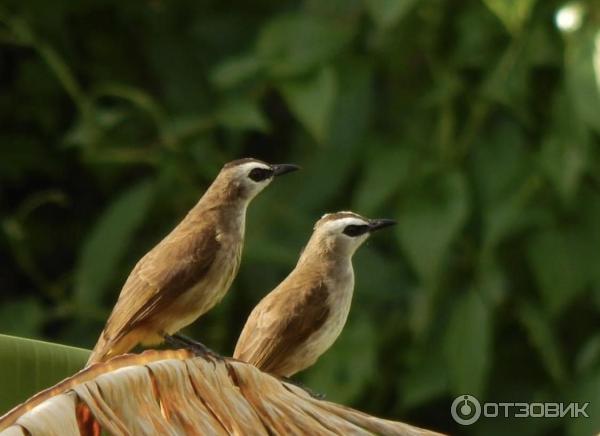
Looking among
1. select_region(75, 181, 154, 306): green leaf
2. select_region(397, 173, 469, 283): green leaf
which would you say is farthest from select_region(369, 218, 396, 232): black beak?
select_region(75, 181, 154, 306): green leaf

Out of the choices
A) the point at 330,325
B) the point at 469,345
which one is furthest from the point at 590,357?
the point at 330,325

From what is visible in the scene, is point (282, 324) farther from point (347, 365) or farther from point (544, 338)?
point (544, 338)

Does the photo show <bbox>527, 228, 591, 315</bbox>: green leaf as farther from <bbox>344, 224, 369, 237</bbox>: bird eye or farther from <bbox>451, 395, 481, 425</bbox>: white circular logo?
<bbox>344, 224, 369, 237</bbox>: bird eye

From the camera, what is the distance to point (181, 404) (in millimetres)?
3252

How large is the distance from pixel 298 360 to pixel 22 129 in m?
4.05

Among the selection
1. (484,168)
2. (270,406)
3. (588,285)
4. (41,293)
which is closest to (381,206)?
(484,168)

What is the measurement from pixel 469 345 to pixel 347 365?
0.54 meters

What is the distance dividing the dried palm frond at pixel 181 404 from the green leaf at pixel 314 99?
3.60m

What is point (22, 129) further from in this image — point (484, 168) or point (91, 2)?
point (484, 168)

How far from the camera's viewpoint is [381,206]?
727 cm

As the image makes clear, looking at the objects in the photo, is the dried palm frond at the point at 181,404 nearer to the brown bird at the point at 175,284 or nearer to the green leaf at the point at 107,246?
the brown bird at the point at 175,284

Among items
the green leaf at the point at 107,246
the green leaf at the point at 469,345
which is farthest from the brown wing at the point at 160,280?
the green leaf at the point at 107,246

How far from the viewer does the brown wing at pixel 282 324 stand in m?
4.57

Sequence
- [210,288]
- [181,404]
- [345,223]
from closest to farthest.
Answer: [181,404], [210,288], [345,223]
